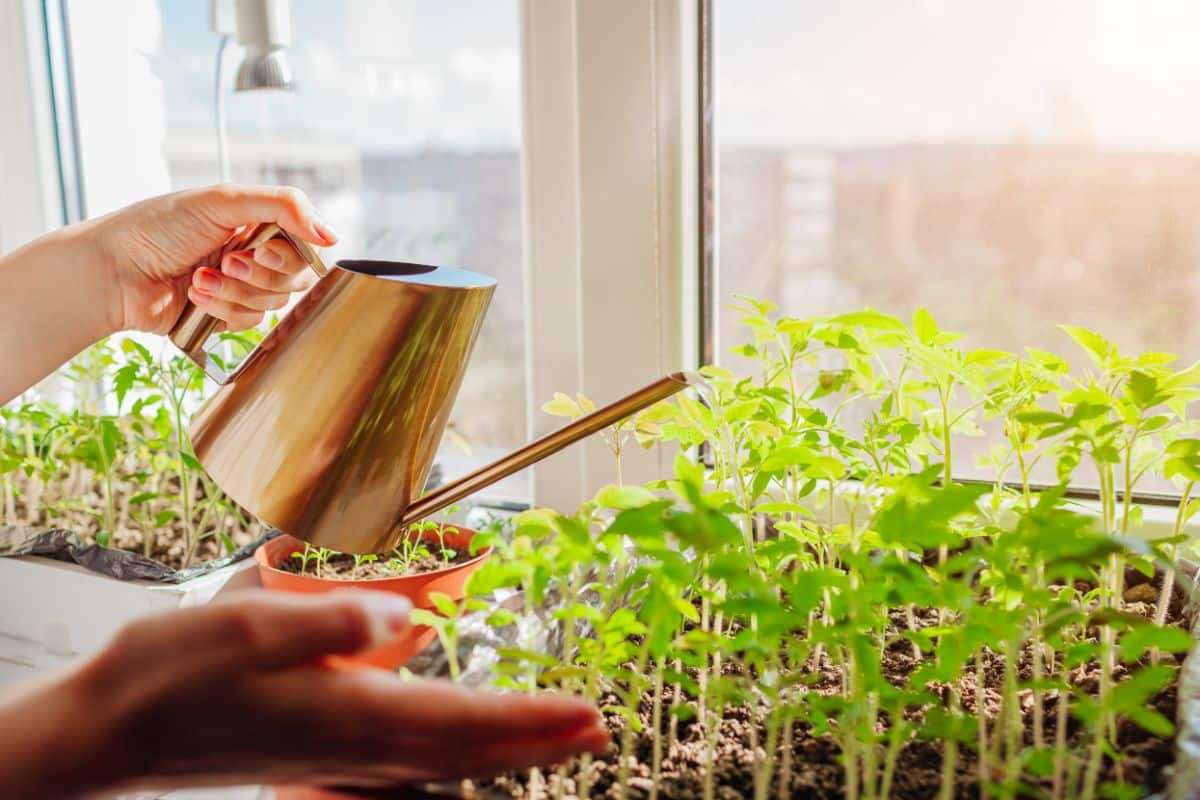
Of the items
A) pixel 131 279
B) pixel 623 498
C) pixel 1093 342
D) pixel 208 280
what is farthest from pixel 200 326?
pixel 1093 342

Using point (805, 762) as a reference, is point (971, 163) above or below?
above

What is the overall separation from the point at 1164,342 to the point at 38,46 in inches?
62.0

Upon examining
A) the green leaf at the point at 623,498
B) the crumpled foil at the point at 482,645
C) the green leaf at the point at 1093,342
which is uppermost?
the green leaf at the point at 1093,342

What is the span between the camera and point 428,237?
135cm

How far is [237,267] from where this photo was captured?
0.88 meters

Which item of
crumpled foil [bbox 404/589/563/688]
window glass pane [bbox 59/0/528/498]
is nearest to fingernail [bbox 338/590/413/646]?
crumpled foil [bbox 404/589/563/688]

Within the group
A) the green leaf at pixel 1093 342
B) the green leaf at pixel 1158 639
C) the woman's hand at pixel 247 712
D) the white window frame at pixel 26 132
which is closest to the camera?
the woman's hand at pixel 247 712

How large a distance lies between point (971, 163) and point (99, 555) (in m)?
1.00

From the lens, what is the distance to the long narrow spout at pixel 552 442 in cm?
69

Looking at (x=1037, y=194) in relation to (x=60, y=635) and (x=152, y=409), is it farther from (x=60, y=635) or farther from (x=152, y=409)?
(x=152, y=409)

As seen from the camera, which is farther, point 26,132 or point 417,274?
point 26,132

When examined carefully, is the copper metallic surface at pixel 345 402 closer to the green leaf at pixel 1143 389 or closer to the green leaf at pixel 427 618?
the green leaf at pixel 427 618

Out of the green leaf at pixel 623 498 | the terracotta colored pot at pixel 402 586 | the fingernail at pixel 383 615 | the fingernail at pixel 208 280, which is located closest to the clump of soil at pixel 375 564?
the terracotta colored pot at pixel 402 586

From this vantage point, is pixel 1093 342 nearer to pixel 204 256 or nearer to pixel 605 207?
pixel 605 207
